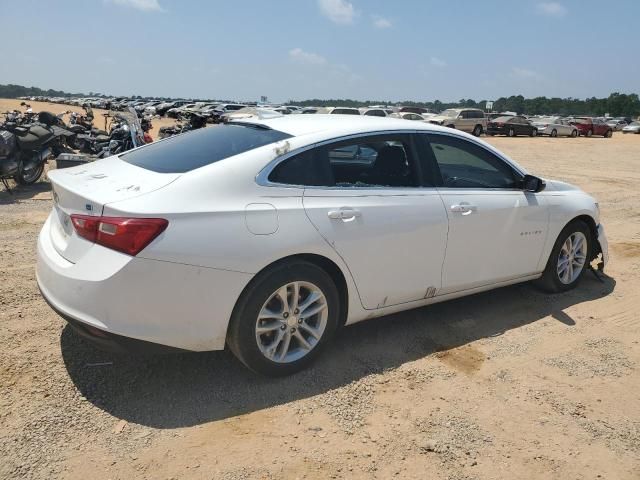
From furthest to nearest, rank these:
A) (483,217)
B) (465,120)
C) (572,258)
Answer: (465,120) < (572,258) < (483,217)

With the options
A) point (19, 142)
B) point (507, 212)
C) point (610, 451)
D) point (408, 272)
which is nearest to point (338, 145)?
point (408, 272)

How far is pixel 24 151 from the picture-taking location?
29.9ft

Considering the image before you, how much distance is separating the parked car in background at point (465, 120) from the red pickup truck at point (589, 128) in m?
11.1

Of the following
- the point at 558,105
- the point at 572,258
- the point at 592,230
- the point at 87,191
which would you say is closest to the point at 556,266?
the point at 572,258

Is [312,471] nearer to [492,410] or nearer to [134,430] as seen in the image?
[134,430]

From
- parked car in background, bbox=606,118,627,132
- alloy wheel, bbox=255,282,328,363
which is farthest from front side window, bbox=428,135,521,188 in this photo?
parked car in background, bbox=606,118,627,132

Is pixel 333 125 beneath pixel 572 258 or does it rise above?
above

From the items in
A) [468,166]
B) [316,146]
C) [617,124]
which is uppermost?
[316,146]

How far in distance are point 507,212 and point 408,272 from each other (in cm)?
112

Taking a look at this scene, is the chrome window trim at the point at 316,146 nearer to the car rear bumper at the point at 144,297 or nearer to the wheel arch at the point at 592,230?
the car rear bumper at the point at 144,297

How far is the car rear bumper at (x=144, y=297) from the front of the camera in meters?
2.67

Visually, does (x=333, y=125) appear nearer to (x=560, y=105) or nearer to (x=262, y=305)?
(x=262, y=305)

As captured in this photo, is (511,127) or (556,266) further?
(511,127)

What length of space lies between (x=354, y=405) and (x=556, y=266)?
8.75 feet
